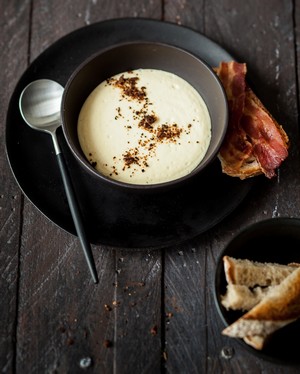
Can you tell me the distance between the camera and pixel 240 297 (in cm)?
140

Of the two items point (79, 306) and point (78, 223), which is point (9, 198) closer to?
point (78, 223)

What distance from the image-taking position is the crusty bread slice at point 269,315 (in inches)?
52.1

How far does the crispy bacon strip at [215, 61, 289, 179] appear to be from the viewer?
1.63 m

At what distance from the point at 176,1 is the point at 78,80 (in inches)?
23.8

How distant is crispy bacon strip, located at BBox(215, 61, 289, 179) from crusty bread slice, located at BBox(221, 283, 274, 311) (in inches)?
14.8

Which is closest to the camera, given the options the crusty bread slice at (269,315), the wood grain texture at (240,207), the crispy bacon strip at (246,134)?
the crusty bread slice at (269,315)

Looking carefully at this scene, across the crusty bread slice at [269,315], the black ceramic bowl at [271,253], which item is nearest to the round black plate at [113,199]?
the black ceramic bowl at [271,253]

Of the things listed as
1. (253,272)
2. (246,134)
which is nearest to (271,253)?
(253,272)

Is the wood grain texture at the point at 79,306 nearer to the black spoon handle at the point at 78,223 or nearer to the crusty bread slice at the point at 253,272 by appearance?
the black spoon handle at the point at 78,223

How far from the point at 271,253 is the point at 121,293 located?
47 cm

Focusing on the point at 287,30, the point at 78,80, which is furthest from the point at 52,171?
the point at 287,30

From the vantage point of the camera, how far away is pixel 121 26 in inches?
73.3

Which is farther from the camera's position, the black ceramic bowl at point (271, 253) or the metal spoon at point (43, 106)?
the metal spoon at point (43, 106)

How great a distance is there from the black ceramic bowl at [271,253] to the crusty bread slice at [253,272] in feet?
0.09
